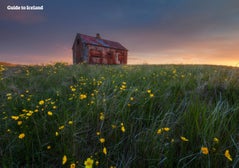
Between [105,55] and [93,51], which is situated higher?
[93,51]

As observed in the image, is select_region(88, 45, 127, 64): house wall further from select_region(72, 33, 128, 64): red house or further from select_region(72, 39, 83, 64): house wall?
select_region(72, 39, 83, 64): house wall

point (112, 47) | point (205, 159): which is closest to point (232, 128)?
point (205, 159)

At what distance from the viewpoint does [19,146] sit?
1244 mm

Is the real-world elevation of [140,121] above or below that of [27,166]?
above

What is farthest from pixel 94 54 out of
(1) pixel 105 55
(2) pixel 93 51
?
(1) pixel 105 55

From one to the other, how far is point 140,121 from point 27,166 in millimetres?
1217

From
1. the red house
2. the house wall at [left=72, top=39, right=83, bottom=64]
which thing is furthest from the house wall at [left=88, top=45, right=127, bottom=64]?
the house wall at [left=72, top=39, right=83, bottom=64]

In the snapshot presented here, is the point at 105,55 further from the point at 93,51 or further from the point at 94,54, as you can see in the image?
the point at 93,51

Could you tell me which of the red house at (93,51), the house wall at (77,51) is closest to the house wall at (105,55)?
the red house at (93,51)

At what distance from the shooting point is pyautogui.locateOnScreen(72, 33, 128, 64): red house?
18.7m

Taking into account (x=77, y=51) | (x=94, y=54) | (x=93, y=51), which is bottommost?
(x=94, y=54)

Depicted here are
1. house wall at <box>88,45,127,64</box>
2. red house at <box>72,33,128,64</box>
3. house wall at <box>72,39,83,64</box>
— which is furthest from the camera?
house wall at <box>72,39,83,64</box>

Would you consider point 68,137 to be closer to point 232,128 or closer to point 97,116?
point 97,116

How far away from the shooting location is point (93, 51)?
19.2m
